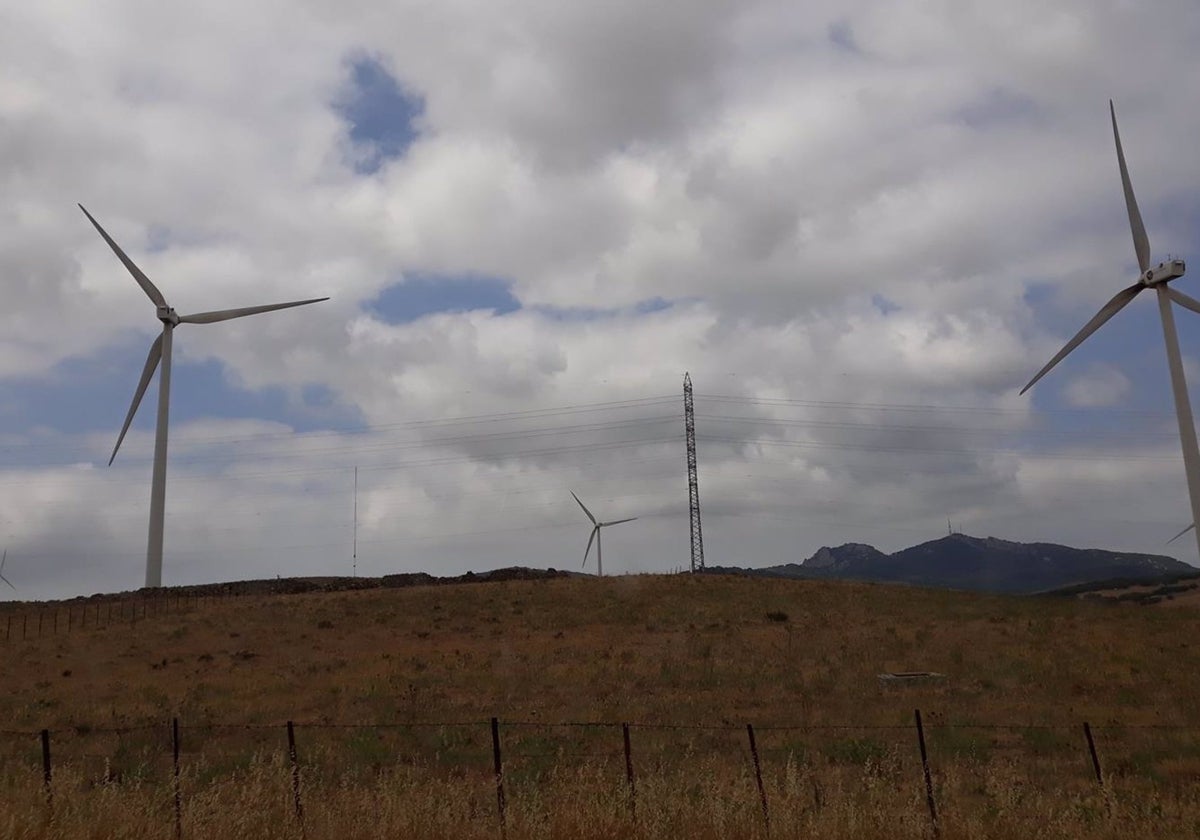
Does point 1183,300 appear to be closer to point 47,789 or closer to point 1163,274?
point 1163,274

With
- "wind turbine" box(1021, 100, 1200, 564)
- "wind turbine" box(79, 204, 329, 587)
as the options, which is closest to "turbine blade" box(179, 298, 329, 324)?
"wind turbine" box(79, 204, 329, 587)

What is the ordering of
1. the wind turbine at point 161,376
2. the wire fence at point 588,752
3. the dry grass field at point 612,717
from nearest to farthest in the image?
1. the dry grass field at point 612,717
2. the wire fence at point 588,752
3. the wind turbine at point 161,376

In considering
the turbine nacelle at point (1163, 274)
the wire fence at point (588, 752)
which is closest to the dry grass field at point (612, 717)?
the wire fence at point (588, 752)

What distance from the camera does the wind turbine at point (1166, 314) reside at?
49375 mm

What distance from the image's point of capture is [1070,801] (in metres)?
16.8

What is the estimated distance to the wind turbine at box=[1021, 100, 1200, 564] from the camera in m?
49.4

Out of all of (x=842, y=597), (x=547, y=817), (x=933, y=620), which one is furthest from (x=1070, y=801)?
(x=842, y=597)

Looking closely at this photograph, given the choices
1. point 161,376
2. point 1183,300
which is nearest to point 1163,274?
point 1183,300

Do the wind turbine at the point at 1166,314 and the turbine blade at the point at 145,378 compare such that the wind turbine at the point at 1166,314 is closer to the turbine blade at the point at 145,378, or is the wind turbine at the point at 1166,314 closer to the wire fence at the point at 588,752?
the wire fence at the point at 588,752

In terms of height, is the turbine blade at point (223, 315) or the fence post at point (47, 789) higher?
the turbine blade at point (223, 315)

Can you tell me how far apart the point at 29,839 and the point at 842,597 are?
56662mm

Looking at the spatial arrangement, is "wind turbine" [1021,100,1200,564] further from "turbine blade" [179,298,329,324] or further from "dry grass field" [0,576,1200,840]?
"turbine blade" [179,298,329,324]

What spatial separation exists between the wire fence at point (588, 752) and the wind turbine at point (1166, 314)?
91.4 ft

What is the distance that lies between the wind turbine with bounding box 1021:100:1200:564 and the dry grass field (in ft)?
27.9
